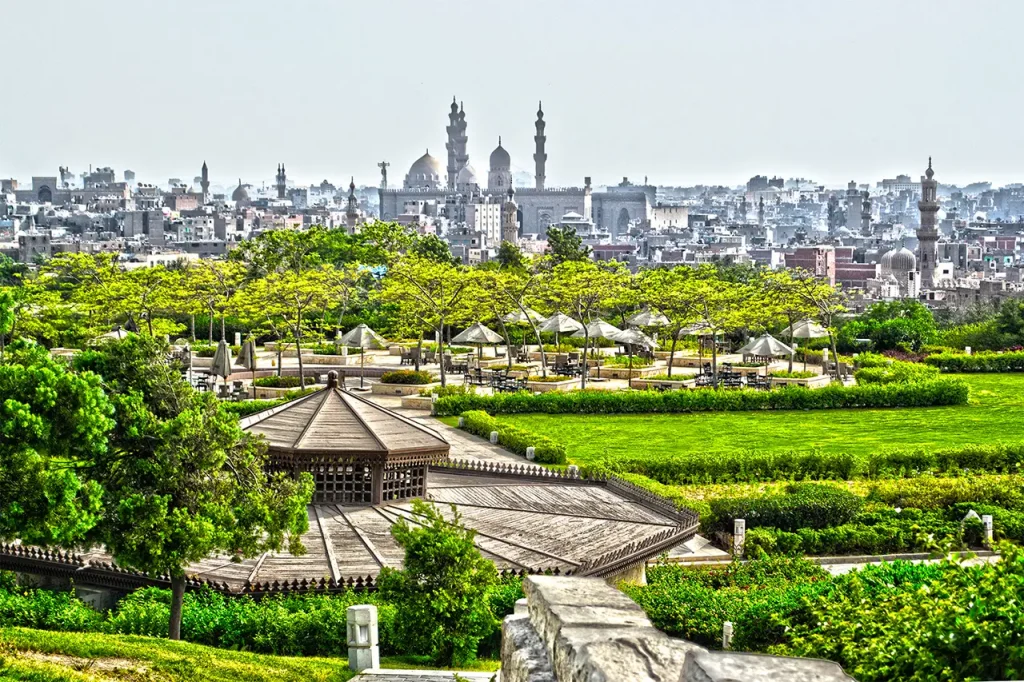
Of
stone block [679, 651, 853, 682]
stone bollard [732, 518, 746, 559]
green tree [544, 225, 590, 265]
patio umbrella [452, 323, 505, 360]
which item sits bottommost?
stone bollard [732, 518, 746, 559]

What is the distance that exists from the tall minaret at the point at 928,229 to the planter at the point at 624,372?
104 m

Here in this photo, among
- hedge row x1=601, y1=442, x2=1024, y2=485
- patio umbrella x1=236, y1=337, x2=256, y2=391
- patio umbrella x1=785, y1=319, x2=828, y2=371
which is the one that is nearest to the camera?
hedge row x1=601, y1=442, x2=1024, y2=485

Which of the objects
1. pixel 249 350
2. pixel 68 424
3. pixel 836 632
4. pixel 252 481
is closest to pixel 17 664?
pixel 68 424

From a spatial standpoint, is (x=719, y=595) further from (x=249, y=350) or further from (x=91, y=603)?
(x=249, y=350)

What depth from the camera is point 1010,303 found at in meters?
55.7

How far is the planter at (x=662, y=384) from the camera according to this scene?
143 feet

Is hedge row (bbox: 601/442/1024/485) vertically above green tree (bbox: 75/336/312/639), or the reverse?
green tree (bbox: 75/336/312/639)

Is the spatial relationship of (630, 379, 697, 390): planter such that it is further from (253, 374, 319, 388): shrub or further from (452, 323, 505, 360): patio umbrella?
(253, 374, 319, 388): shrub

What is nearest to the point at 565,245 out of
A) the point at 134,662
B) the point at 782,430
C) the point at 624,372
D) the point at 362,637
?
the point at 624,372

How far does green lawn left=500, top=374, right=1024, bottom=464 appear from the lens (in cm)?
3347

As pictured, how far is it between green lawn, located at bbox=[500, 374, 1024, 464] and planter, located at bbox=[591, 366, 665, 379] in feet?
27.2

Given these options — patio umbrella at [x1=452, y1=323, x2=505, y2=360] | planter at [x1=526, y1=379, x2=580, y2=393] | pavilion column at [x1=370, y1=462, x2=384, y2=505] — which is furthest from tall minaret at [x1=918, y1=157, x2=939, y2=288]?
pavilion column at [x1=370, y1=462, x2=384, y2=505]

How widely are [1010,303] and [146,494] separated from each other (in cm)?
4609

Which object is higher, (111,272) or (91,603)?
(111,272)
